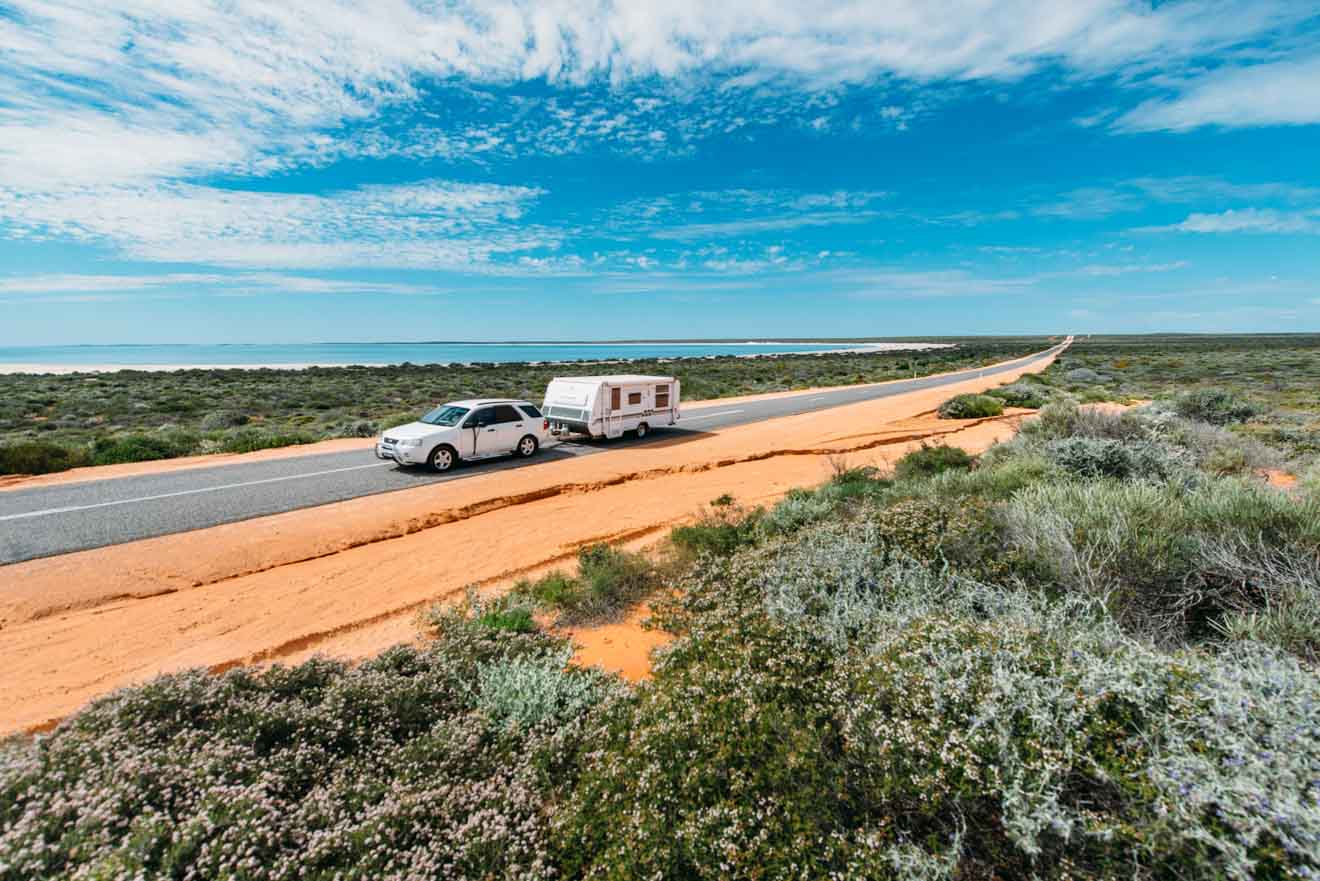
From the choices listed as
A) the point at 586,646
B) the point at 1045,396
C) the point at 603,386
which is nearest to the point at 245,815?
the point at 586,646

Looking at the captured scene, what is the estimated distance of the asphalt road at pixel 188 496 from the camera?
853cm

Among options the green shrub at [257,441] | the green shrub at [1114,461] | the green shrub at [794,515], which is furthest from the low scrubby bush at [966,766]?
the green shrub at [257,441]

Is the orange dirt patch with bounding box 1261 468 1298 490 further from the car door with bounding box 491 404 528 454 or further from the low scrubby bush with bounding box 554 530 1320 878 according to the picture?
the car door with bounding box 491 404 528 454

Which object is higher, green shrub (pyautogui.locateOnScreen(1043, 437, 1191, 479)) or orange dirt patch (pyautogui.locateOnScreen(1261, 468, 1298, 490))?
green shrub (pyautogui.locateOnScreen(1043, 437, 1191, 479))

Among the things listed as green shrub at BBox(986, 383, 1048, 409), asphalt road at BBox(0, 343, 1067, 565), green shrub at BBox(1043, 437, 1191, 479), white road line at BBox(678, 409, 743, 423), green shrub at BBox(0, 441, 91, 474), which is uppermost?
green shrub at BBox(1043, 437, 1191, 479)

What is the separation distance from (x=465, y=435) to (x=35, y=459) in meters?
9.56

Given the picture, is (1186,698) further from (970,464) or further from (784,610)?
(970,464)

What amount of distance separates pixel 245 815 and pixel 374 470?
36.8ft

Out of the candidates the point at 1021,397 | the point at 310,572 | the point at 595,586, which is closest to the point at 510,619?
the point at 595,586

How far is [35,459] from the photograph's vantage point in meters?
12.7

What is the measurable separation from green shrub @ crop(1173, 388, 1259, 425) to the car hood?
20.1 m

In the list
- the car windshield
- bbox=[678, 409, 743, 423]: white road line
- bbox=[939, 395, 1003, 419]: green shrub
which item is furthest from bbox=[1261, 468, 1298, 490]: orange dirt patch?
bbox=[678, 409, 743, 423]: white road line

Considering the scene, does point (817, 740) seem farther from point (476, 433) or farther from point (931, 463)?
point (476, 433)

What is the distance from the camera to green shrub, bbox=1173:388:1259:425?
1582 centimetres
